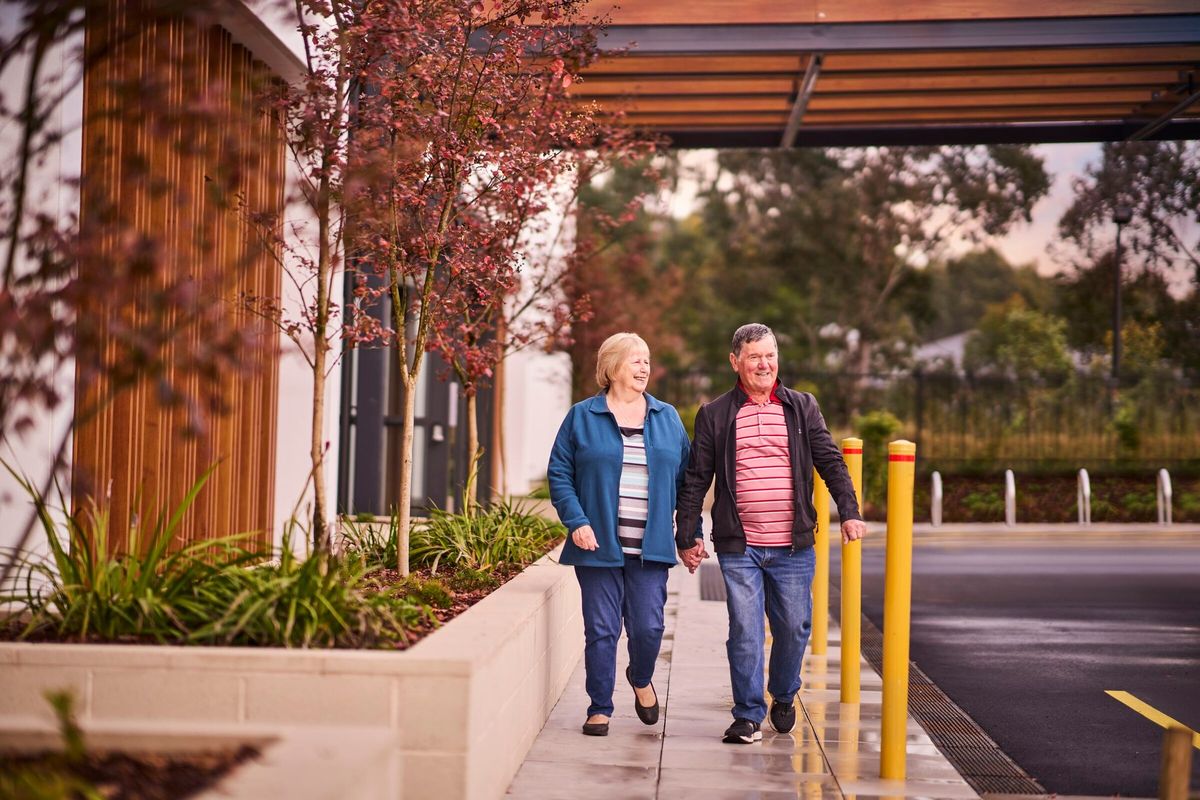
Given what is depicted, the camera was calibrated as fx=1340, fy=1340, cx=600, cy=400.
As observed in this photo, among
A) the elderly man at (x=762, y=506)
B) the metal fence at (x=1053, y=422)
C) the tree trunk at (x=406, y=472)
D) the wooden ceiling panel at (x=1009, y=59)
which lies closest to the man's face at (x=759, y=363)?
the elderly man at (x=762, y=506)

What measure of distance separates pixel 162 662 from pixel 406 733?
0.83 metres

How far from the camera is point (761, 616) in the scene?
6312mm

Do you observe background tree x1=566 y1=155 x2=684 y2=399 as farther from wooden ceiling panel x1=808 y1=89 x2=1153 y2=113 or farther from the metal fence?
the metal fence

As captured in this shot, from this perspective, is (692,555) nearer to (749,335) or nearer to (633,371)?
(633,371)

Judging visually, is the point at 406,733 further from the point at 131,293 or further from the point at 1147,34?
the point at 1147,34

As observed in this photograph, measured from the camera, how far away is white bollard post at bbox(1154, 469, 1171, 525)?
66.7 feet

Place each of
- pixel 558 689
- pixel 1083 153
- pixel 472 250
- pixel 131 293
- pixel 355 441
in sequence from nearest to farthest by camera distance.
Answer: pixel 131 293 < pixel 558 689 < pixel 472 250 < pixel 355 441 < pixel 1083 153

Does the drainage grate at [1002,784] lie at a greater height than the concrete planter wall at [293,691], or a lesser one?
lesser

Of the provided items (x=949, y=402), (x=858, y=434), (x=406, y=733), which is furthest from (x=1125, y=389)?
(x=406, y=733)

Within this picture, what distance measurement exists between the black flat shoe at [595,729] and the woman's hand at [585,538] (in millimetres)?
820

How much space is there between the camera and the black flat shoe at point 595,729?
6.15m

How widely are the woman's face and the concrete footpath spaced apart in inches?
64.0

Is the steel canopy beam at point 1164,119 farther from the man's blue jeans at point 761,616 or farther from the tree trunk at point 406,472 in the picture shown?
the tree trunk at point 406,472

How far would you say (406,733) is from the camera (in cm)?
431
